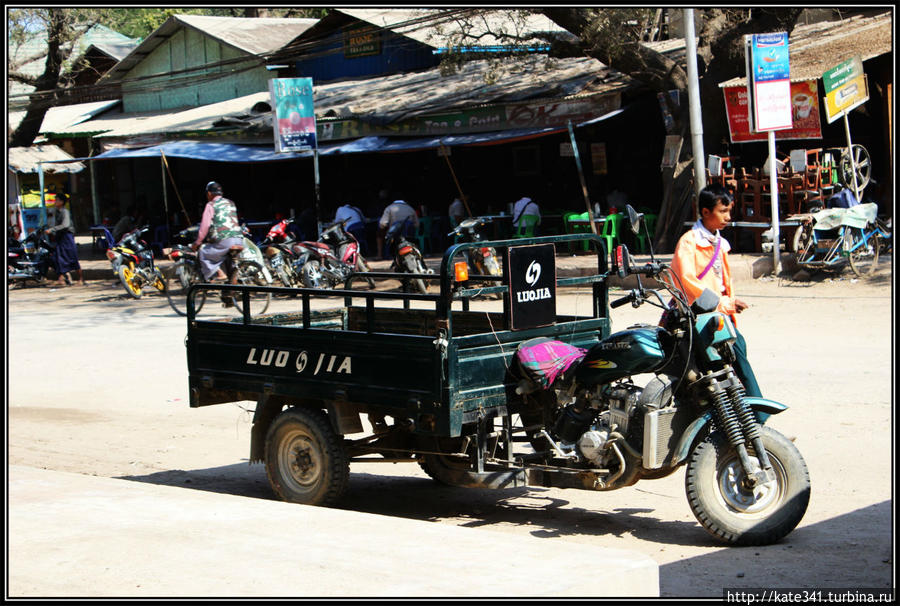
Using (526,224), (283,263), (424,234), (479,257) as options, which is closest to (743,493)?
(479,257)

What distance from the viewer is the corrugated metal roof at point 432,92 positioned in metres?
21.6

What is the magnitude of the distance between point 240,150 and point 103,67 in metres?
16.4

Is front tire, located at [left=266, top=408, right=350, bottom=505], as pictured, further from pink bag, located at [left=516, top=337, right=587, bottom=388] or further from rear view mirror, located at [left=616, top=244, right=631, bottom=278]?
rear view mirror, located at [left=616, top=244, right=631, bottom=278]

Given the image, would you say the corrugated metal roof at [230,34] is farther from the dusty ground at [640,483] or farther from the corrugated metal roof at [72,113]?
the dusty ground at [640,483]

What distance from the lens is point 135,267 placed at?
1928 centimetres

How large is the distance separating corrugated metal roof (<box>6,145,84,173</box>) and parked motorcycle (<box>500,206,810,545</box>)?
30349 millimetres

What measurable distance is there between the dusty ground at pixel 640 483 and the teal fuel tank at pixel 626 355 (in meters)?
0.91

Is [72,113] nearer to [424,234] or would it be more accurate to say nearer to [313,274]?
[424,234]

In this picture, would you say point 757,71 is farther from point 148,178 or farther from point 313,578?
point 148,178

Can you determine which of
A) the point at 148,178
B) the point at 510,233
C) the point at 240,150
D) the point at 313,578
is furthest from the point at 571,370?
the point at 148,178

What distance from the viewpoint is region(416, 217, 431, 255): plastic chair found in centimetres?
2355

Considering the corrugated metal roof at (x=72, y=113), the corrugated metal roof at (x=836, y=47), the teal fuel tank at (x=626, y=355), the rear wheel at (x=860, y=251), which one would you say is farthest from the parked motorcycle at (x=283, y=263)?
the corrugated metal roof at (x=72, y=113)

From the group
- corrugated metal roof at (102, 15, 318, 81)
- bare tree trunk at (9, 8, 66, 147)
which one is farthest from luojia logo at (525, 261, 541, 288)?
bare tree trunk at (9, 8, 66, 147)

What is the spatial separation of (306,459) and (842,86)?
1290 centimetres
